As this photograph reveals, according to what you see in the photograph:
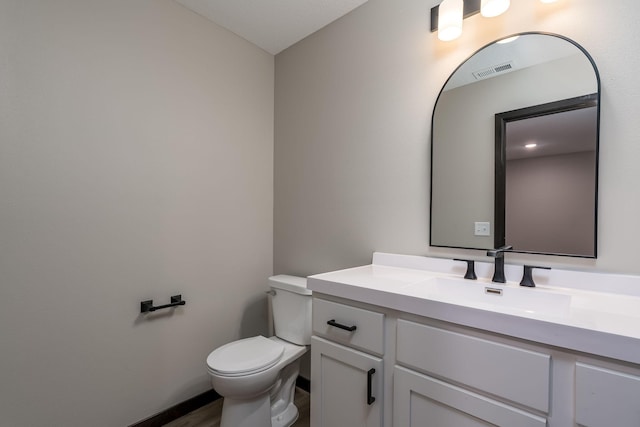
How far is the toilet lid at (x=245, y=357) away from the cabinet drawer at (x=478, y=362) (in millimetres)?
793

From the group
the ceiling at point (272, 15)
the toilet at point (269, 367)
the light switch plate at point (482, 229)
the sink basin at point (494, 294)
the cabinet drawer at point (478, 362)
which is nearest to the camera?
the cabinet drawer at point (478, 362)

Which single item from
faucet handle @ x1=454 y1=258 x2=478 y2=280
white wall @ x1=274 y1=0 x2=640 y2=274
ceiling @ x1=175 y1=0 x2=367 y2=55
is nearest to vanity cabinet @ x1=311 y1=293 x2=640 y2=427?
faucet handle @ x1=454 y1=258 x2=478 y2=280

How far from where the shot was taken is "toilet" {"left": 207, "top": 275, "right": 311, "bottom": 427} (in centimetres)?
140

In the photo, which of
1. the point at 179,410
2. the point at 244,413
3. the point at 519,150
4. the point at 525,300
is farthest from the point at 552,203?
the point at 179,410

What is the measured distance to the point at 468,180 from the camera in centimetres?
136

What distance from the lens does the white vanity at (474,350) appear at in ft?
2.19

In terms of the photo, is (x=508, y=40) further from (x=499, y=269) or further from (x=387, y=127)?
(x=499, y=269)

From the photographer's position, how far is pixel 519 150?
1224 mm

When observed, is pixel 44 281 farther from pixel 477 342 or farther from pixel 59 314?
pixel 477 342

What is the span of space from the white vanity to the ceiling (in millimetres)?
1603

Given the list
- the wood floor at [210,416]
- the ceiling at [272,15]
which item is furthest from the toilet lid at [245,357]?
the ceiling at [272,15]

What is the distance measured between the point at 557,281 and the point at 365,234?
894 mm

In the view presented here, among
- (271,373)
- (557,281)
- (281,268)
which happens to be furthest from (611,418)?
(281,268)

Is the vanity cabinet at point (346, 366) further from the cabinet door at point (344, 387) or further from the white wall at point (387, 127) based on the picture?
the white wall at point (387, 127)
